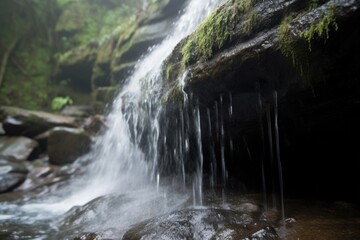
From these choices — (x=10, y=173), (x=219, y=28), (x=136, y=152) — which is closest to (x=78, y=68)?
(x=10, y=173)

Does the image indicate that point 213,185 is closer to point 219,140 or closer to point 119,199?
point 219,140

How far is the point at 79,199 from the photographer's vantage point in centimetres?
652

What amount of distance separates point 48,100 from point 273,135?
11.5 metres

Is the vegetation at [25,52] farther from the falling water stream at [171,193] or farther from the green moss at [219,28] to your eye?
the green moss at [219,28]

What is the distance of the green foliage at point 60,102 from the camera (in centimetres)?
1255

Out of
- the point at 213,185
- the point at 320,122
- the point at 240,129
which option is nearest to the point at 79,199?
the point at 213,185

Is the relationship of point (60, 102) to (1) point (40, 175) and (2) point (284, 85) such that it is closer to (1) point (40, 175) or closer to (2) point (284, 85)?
(1) point (40, 175)

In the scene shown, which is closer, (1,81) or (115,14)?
(1,81)

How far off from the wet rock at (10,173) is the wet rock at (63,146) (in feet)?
2.89

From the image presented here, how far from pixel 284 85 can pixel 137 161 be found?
4.40 meters

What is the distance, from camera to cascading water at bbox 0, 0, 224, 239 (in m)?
4.50

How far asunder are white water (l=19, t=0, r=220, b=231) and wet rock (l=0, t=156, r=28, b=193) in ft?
4.36

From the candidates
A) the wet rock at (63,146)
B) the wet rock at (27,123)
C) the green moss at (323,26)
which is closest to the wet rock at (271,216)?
the green moss at (323,26)

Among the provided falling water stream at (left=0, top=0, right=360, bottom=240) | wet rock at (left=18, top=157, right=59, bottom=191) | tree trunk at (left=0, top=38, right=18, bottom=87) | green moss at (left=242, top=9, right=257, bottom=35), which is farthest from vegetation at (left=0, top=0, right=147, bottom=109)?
green moss at (left=242, top=9, right=257, bottom=35)
